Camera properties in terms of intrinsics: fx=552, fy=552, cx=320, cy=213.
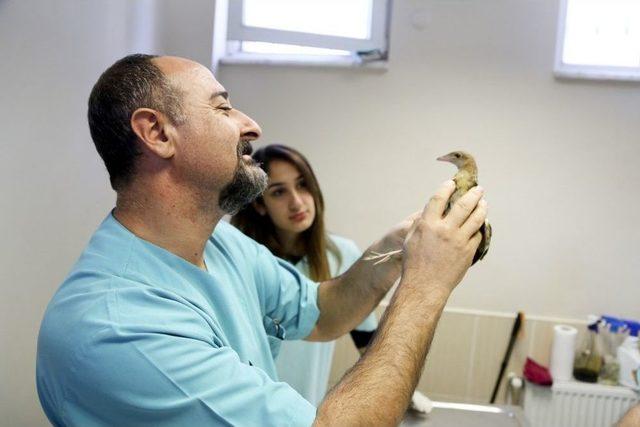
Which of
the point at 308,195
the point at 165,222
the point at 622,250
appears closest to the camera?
the point at 165,222

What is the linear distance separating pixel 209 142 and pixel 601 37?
1695mm

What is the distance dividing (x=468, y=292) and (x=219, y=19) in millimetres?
1354

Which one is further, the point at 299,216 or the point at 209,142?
the point at 299,216

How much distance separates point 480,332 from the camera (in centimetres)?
200

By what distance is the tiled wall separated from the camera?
198 centimetres

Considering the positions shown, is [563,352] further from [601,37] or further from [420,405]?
[601,37]

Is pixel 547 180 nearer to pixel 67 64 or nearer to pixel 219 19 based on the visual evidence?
pixel 219 19

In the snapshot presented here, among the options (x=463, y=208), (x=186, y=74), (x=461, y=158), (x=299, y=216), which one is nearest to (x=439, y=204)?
(x=463, y=208)

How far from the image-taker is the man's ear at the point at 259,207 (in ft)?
5.42

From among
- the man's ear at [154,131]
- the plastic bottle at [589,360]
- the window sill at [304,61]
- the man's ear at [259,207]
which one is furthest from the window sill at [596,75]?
the man's ear at [154,131]

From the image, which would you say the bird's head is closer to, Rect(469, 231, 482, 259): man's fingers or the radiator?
Rect(469, 231, 482, 259): man's fingers

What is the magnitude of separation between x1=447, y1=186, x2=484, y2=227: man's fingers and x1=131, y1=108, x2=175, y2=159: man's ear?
44 centimetres

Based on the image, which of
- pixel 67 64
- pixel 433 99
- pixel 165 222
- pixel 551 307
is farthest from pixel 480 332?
pixel 67 64

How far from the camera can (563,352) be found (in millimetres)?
1893
